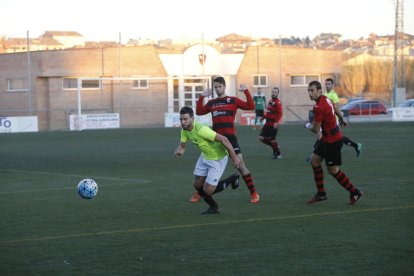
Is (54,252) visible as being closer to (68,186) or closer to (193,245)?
(193,245)

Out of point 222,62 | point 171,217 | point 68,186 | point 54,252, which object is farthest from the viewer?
point 222,62

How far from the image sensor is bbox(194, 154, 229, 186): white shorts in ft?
39.6

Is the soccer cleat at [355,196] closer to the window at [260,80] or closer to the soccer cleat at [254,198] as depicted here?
the soccer cleat at [254,198]

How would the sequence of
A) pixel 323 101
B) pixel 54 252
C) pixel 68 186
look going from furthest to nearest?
1. pixel 68 186
2. pixel 323 101
3. pixel 54 252

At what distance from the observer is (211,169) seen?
40.0 feet

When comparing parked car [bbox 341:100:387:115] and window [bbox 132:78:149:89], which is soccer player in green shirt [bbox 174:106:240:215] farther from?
parked car [bbox 341:100:387:115]

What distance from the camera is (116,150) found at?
27.5 m

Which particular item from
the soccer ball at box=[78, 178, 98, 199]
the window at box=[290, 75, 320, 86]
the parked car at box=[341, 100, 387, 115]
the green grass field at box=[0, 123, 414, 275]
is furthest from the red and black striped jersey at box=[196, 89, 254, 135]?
the parked car at box=[341, 100, 387, 115]

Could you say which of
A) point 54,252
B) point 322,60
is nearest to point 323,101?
point 54,252

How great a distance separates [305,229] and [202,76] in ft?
142

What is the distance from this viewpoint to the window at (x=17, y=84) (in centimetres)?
5359

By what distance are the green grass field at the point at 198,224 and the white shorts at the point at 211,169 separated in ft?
1.69

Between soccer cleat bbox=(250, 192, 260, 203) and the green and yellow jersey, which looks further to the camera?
soccer cleat bbox=(250, 192, 260, 203)

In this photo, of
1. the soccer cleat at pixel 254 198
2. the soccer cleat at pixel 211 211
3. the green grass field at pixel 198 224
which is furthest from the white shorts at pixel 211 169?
the soccer cleat at pixel 254 198
